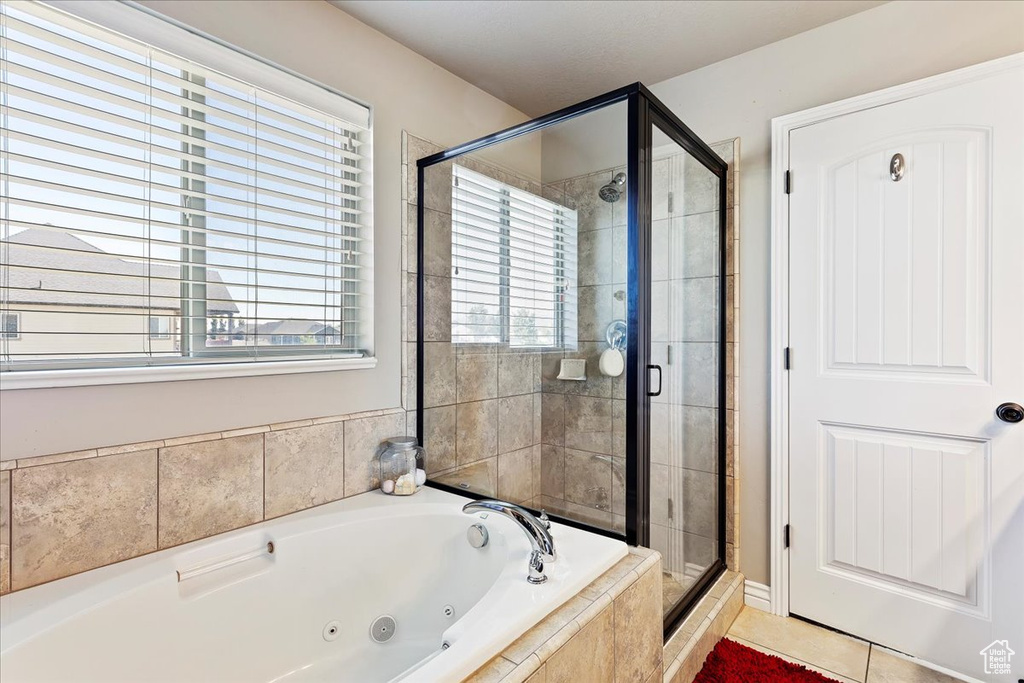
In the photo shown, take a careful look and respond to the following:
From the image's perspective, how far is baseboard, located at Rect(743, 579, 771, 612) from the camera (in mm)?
2088

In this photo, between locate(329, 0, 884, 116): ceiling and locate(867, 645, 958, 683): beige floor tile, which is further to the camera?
locate(329, 0, 884, 116): ceiling

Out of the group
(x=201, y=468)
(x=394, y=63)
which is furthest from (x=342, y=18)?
(x=201, y=468)

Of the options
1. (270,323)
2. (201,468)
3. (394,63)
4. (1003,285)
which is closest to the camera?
(201,468)

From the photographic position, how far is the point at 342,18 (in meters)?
1.84

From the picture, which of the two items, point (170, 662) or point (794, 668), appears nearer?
point (170, 662)

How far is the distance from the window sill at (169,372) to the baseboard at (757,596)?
190 cm

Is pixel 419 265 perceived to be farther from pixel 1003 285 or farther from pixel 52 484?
pixel 1003 285

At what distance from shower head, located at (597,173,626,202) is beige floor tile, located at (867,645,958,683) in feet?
6.02

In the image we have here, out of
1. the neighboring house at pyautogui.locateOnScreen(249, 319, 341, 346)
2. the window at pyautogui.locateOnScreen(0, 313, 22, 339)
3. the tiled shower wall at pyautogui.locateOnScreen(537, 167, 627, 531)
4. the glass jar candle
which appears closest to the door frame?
the tiled shower wall at pyautogui.locateOnScreen(537, 167, 627, 531)

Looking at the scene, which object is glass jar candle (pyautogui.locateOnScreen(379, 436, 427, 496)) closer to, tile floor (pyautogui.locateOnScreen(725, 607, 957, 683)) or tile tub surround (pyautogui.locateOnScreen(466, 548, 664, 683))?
tile tub surround (pyautogui.locateOnScreen(466, 548, 664, 683))

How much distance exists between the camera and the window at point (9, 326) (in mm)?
1192

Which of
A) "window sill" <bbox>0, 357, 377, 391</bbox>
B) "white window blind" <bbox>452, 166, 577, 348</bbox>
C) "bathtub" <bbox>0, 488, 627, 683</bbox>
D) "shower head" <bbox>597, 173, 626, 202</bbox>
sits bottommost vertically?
"bathtub" <bbox>0, 488, 627, 683</bbox>

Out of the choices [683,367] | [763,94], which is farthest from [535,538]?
[763,94]

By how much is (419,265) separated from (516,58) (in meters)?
1.01
